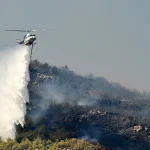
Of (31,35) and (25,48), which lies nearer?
(31,35)

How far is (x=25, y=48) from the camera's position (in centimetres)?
19825

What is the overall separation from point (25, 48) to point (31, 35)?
1787cm

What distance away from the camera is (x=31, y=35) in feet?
594
